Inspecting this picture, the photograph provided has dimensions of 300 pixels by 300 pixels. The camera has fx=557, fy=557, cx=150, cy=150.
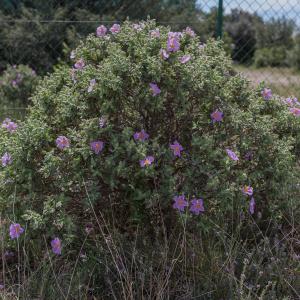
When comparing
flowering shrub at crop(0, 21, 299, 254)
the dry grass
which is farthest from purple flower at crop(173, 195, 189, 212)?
the dry grass

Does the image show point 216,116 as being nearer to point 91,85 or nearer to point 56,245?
point 91,85

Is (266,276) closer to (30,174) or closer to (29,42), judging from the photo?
(30,174)

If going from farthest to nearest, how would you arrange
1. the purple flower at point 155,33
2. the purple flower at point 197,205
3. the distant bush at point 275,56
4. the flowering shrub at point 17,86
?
the distant bush at point 275,56 → the flowering shrub at point 17,86 → the purple flower at point 155,33 → the purple flower at point 197,205

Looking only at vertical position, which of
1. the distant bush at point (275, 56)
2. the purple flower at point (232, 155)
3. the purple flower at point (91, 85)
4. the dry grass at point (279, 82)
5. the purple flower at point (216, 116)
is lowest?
the distant bush at point (275, 56)

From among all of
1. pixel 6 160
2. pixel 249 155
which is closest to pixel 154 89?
pixel 249 155

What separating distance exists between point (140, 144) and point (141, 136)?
3.9 inches

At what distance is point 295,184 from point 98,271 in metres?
1.07

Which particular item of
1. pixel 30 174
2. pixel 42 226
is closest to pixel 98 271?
pixel 42 226

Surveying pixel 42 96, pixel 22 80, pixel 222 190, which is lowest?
pixel 22 80

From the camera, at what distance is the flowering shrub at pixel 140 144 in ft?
7.53

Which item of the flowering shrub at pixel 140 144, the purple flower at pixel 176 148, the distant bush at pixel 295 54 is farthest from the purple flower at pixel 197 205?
the distant bush at pixel 295 54

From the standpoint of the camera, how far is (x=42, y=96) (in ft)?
8.43

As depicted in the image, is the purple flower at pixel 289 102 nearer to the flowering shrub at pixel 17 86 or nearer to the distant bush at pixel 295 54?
the flowering shrub at pixel 17 86

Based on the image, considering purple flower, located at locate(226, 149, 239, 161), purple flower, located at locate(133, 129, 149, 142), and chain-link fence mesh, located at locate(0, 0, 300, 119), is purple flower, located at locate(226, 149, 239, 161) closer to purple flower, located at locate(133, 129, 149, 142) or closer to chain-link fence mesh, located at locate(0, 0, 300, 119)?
purple flower, located at locate(133, 129, 149, 142)
